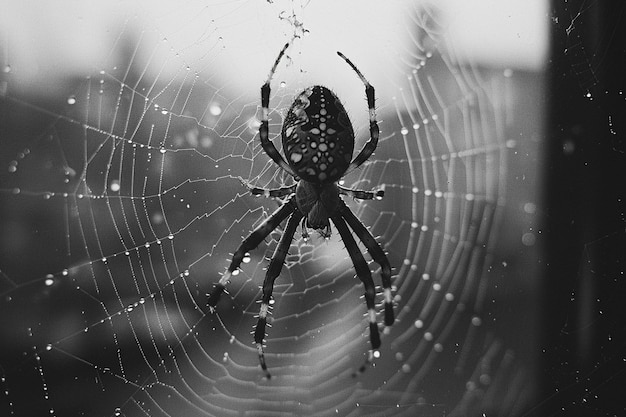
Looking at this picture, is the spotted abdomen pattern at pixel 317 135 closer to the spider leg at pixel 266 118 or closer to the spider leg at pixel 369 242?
the spider leg at pixel 266 118

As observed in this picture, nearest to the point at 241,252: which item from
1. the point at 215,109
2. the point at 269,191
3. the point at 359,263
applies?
the point at 269,191

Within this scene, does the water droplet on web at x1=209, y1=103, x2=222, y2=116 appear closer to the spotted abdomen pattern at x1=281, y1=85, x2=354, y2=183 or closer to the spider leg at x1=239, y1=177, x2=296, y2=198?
the spider leg at x1=239, y1=177, x2=296, y2=198

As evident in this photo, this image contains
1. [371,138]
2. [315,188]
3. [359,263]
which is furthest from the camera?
[359,263]

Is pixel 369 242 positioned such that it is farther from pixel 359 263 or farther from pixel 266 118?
pixel 266 118

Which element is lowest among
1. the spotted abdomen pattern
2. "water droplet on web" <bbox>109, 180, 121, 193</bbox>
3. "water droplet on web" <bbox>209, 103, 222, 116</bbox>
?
"water droplet on web" <bbox>109, 180, 121, 193</bbox>

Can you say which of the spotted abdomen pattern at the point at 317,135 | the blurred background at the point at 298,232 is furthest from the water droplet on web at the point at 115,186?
the spotted abdomen pattern at the point at 317,135

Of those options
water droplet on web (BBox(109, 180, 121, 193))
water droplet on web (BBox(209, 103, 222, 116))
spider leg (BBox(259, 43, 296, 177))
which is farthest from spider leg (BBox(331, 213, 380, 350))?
water droplet on web (BBox(109, 180, 121, 193))

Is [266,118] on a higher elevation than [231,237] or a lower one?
higher

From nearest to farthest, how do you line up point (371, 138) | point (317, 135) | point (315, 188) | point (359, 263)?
point (317, 135) < point (371, 138) < point (315, 188) < point (359, 263)

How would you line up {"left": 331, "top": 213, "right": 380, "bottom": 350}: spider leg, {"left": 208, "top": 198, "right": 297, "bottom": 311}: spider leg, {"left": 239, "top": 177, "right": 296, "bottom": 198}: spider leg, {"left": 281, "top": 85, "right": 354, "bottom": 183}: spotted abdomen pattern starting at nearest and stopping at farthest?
{"left": 281, "top": 85, "right": 354, "bottom": 183}: spotted abdomen pattern, {"left": 239, "top": 177, "right": 296, "bottom": 198}: spider leg, {"left": 208, "top": 198, "right": 297, "bottom": 311}: spider leg, {"left": 331, "top": 213, "right": 380, "bottom": 350}: spider leg
